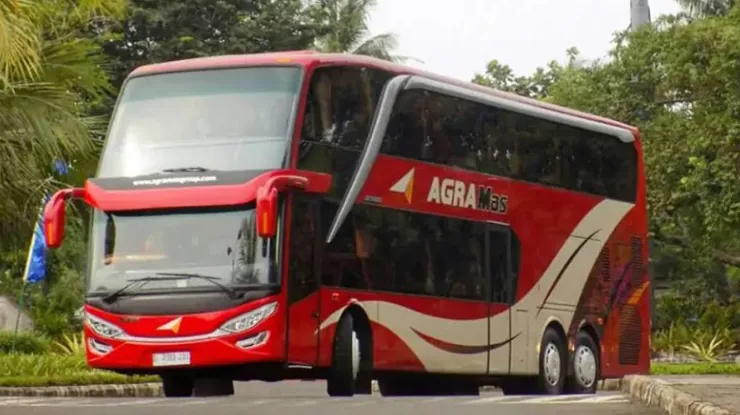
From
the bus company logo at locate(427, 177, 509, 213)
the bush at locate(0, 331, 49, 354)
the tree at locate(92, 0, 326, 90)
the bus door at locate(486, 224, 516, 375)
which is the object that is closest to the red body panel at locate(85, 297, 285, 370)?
the bus company logo at locate(427, 177, 509, 213)

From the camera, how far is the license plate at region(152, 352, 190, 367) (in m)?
18.2

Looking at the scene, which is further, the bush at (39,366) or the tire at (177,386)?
the bush at (39,366)

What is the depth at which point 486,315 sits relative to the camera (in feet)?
71.5

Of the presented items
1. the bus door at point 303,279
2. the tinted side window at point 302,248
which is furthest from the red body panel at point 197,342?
the tinted side window at point 302,248

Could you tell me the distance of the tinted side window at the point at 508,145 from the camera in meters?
20.4

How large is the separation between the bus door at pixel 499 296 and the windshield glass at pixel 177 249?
4235 mm

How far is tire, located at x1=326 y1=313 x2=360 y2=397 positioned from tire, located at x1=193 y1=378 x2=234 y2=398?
2064mm

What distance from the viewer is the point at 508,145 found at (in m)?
22.2

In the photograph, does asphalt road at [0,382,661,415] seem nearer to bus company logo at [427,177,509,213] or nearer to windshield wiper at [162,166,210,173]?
windshield wiper at [162,166,210,173]

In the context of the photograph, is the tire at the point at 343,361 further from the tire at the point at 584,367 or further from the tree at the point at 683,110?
the tree at the point at 683,110

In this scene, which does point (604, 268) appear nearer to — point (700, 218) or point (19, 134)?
point (19, 134)

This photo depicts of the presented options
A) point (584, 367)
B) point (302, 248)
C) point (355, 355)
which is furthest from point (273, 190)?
point (584, 367)

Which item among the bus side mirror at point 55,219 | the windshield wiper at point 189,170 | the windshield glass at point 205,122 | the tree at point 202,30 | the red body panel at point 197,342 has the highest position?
the tree at point 202,30

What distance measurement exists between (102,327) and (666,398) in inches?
264
